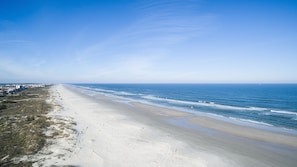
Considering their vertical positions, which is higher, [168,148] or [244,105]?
[168,148]

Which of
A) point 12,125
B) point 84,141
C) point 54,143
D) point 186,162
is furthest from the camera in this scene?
point 12,125

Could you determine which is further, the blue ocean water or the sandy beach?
the blue ocean water

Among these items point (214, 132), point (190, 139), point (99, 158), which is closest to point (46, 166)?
point (99, 158)

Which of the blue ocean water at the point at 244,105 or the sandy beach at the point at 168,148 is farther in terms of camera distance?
the blue ocean water at the point at 244,105

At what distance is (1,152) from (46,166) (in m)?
4.28

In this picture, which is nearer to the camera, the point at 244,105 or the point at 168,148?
the point at 168,148

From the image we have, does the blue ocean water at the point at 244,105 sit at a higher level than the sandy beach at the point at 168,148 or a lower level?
lower

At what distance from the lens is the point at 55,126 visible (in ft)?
59.8

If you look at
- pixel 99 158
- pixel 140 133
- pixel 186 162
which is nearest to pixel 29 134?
pixel 99 158

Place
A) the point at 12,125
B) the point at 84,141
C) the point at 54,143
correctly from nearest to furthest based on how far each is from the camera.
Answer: the point at 54,143, the point at 84,141, the point at 12,125

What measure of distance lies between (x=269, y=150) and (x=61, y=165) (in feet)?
49.6

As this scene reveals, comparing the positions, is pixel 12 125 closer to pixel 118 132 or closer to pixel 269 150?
pixel 118 132

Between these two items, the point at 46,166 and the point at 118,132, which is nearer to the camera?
the point at 46,166

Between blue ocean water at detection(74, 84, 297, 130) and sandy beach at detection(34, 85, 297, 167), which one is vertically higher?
sandy beach at detection(34, 85, 297, 167)
